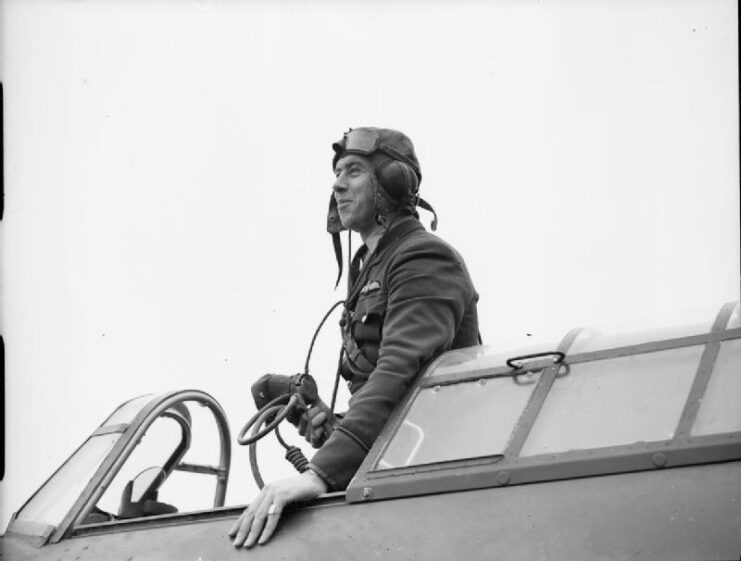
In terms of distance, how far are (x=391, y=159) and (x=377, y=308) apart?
2.48ft

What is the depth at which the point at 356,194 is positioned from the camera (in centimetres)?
472

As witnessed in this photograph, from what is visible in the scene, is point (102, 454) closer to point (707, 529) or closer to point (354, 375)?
point (354, 375)

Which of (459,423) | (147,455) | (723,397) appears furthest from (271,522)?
(147,455)

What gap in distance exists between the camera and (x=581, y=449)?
3129 millimetres

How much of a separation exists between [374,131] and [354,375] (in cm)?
103

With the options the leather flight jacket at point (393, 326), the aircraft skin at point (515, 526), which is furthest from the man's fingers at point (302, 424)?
the aircraft skin at point (515, 526)

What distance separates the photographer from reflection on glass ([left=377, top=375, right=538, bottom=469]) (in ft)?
11.1

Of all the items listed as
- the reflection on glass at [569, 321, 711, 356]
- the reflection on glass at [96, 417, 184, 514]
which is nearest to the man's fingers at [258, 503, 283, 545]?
the reflection on glass at [569, 321, 711, 356]

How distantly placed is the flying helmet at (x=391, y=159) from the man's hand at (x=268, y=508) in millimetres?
1507

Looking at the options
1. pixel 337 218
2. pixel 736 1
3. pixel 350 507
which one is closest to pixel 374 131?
pixel 337 218

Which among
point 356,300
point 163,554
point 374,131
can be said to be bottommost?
point 163,554

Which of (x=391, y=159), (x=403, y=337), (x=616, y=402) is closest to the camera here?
(x=616, y=402)

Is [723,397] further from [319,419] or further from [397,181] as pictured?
[397,181]

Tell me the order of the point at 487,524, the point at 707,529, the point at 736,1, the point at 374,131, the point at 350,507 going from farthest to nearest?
the point at 374,131 < the point at 736,1 < the point at 350,507 < the point at 487,524 < the point at 707,529
